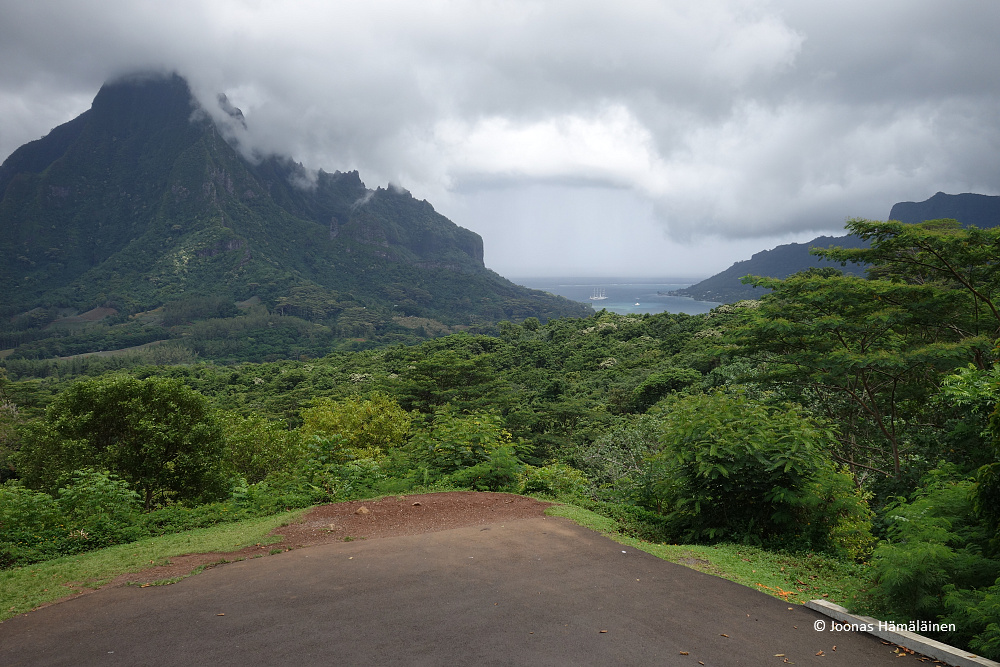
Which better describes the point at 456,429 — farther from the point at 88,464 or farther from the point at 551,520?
the point at 88,464

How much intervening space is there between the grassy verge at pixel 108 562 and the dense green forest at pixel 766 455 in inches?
27.5

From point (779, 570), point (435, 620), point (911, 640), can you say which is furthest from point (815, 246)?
Answer: point (435, 620)

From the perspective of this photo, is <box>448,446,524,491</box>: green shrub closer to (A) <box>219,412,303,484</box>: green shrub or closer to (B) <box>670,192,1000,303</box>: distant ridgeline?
(A) <box>219,412,303,484</box>: green shrub

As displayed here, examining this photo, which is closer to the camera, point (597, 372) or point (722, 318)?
point (597, 372)

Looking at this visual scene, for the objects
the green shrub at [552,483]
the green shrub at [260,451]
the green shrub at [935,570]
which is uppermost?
the green shrub at [935,570]

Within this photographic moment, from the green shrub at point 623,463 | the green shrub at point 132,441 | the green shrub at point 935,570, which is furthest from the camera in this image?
the green shrub at point 132,441

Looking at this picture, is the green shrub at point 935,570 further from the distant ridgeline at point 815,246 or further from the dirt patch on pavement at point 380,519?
the distant ridgeline at point 815,246

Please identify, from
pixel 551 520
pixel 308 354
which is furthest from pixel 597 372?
pixel 308 354

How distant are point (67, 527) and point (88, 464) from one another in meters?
4.12

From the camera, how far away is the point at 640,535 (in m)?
8.23

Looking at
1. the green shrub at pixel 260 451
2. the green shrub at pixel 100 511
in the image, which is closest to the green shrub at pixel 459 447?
the green shrub at pixel 260 451

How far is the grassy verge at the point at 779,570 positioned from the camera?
17.9ft

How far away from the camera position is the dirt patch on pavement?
672 centimetres

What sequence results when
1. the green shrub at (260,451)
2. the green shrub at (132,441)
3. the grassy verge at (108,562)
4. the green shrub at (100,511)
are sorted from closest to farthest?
the grassy verge at (108,562) < the green shrub at (100,511) < the green shrub at (132,441) < the green shrub at (260,451)
